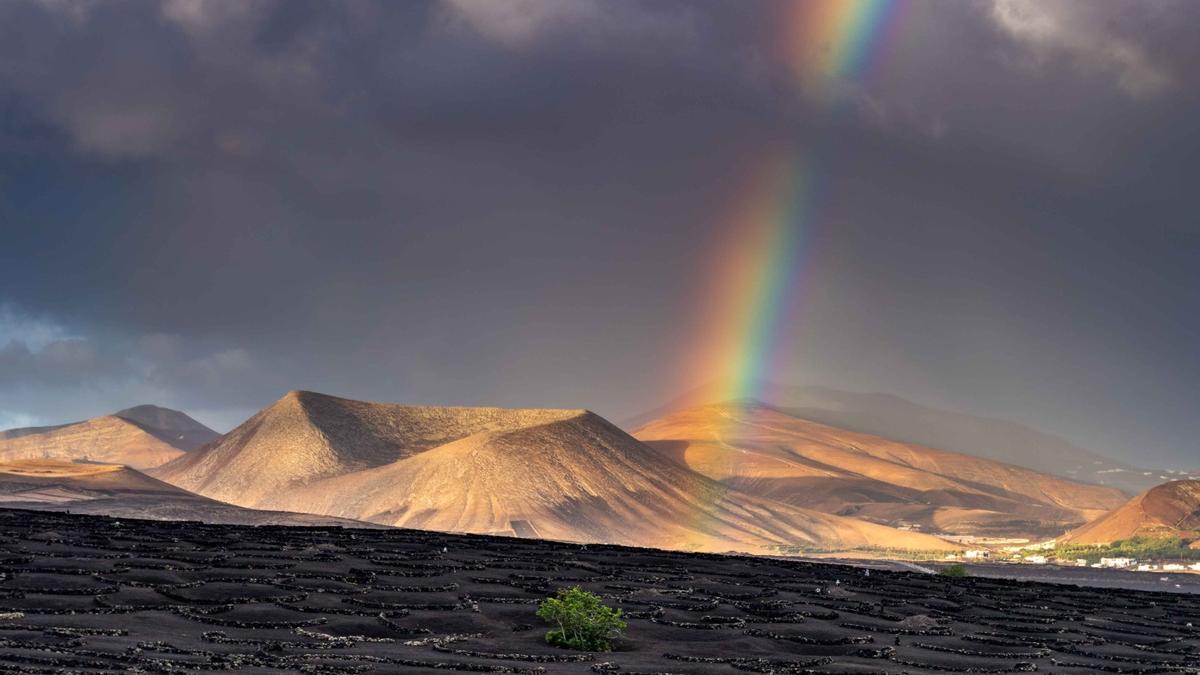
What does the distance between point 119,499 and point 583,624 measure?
143712mm

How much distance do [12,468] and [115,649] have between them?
18292cm

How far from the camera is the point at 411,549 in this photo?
83.9m

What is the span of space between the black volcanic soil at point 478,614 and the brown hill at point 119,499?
72323 millimetres

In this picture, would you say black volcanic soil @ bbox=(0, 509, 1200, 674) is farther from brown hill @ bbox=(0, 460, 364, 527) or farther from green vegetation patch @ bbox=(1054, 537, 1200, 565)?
green vegetation patch @ bbox=(1054, 537, 1200, 565)

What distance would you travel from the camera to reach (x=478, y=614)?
52.5m

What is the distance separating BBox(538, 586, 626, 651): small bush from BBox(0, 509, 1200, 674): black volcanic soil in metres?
1.08

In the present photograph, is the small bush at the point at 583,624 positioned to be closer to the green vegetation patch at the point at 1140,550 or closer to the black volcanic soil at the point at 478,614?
the black volcanic soil at the point at 478,614

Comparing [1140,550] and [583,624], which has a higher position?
[1140,550]

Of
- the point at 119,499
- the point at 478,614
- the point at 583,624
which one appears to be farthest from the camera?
the point at 119,499

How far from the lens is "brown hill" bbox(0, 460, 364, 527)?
15638 cm

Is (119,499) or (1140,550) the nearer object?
(119,499)

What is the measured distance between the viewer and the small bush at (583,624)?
45.9 m

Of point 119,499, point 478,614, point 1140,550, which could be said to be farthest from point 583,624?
point 1140,550

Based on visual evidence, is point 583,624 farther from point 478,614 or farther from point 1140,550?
point 1140,550
